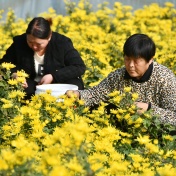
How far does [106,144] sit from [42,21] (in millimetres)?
1756

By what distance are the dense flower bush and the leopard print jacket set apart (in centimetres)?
9

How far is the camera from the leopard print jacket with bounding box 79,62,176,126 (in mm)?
3887

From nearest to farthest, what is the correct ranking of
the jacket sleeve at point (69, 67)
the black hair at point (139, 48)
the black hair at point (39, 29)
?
the black hair at point (139, 48)
the black hair at point (39, 29)
the jacket sleeve at point (69, 67)

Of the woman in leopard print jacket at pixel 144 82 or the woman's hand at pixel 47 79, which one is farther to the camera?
the woman's hand at pixel 47 79

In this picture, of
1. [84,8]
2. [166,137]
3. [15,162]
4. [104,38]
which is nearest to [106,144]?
[166,137]

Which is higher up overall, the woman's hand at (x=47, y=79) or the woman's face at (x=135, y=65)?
the woman's face at (x=135, y=65)

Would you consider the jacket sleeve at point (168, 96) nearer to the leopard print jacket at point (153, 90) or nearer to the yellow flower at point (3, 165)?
the leopard print jacket at point (153, 90)

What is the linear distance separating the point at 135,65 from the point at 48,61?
117 centimetres

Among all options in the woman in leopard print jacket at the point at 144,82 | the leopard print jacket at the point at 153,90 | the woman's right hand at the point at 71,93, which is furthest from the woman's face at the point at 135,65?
the woman's right hand at the point at 71,93

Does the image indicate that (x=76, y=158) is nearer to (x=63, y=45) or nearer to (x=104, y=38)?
(x=63, y=45)

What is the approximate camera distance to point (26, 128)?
3.46 meters

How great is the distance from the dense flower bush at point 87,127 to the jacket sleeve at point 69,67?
421 mm

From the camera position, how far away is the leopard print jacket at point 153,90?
3.89 m

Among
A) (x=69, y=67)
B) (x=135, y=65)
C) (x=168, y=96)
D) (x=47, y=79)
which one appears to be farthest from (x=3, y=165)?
(x=69, y=67)
